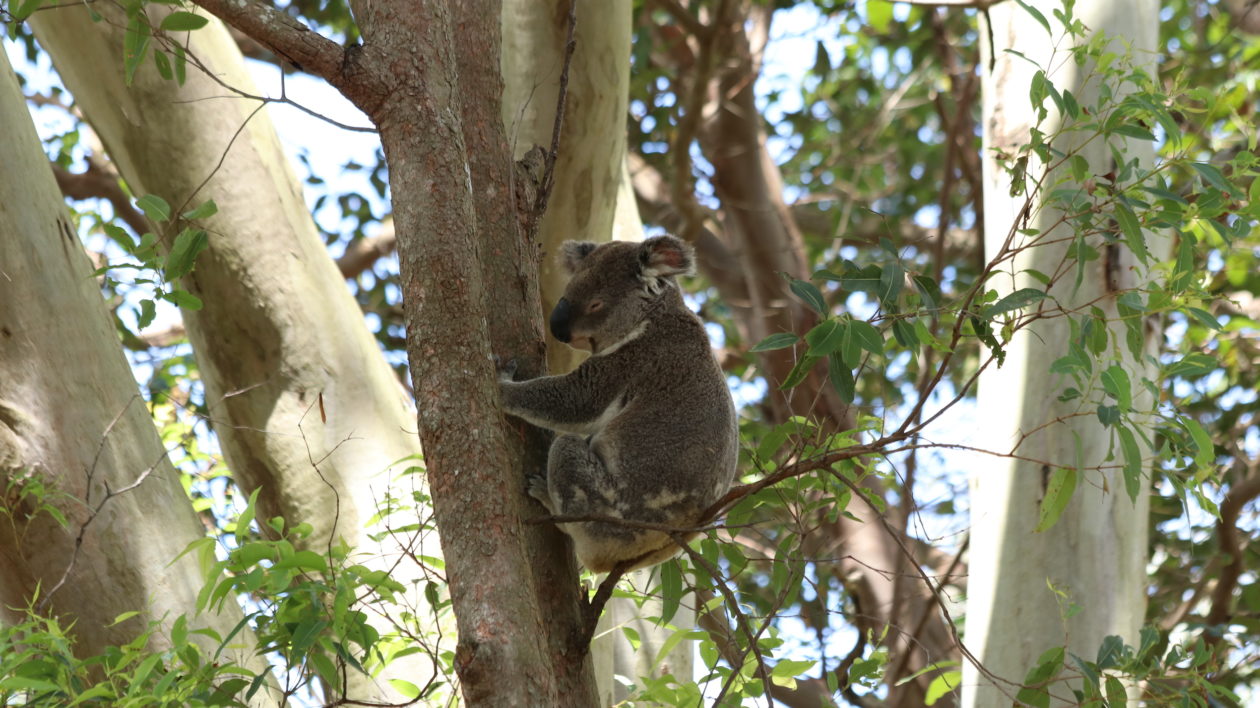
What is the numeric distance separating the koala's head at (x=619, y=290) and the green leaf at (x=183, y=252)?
1154mm

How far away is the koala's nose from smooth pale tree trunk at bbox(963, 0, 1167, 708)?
1.30 meters

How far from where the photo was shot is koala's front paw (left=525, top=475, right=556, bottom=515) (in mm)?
2459

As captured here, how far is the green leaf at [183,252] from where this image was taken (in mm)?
2367

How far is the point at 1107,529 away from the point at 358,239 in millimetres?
4607

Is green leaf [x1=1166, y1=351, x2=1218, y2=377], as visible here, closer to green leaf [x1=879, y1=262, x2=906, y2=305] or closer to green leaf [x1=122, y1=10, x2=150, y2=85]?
green leaf [x1=879, y1=262, x2=906, y2=305]

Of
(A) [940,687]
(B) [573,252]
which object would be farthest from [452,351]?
(B) [573,252]

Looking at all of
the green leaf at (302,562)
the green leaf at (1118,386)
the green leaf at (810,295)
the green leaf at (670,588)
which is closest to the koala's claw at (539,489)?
the green leaf at (670,588)

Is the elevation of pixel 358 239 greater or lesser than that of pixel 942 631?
greater

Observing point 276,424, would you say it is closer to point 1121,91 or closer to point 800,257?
point 1121,91

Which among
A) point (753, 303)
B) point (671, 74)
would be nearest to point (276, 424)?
point (753, 303)

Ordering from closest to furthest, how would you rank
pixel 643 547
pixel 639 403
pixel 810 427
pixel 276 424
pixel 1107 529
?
pixel 810 427
pixel 643 547
pixel 639 403
pixel 1107 529
pixel 276 424

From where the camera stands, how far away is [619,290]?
3350mm

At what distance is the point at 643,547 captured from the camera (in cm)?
287

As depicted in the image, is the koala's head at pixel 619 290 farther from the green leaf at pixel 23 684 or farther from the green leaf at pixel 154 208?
the green leaf at pixel 23 684
